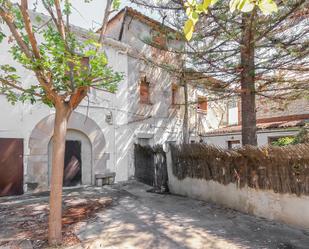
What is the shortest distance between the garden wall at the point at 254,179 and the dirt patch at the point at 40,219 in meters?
2.89

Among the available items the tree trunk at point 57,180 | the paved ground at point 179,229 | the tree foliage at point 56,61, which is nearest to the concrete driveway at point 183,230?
the paved ground at point 179,229

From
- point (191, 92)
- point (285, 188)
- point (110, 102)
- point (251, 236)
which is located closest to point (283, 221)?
point (285, 188)

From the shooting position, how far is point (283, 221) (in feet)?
17.7

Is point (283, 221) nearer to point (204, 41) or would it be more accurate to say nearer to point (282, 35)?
point (282, 35)

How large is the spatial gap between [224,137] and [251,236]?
40.7 ft

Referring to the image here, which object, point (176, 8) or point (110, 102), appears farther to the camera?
point (110, 102)

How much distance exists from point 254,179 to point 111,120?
6882 millimetres

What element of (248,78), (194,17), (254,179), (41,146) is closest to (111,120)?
(41,146)

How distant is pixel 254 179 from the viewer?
5988 millimetres

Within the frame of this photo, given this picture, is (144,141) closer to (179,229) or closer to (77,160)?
(77,160)

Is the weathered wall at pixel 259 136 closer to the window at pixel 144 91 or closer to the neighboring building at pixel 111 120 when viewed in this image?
the neighboring building at pixel 111 120

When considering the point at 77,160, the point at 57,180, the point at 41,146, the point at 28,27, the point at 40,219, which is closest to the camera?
the point at 28,27

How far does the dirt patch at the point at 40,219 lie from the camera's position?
14.9 ft

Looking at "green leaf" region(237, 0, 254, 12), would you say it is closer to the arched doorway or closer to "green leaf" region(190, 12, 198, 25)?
"green leaf" region(190, 12, 198, 25)
